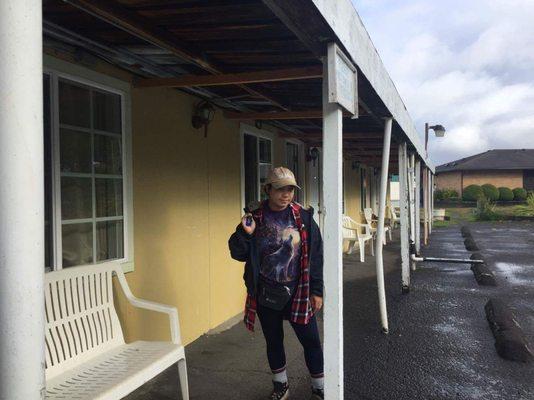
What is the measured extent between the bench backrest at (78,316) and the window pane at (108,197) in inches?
20.1

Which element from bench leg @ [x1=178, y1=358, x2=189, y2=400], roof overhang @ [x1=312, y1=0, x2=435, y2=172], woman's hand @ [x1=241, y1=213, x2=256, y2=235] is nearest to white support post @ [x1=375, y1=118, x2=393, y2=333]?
roof overhang @ [x1=312, y1=0, x2=435, y2=172]

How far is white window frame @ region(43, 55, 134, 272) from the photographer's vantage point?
10.3ft

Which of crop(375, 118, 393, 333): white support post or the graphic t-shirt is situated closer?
the graphic t-shirt

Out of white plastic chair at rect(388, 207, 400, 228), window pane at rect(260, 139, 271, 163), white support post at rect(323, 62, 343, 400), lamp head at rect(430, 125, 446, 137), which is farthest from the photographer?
lamp head at rect(430, 125, 446, 137)

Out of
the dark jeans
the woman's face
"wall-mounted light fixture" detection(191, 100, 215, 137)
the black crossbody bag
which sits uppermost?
"wall-mounted light fixture" detection(191, 100, 215, 137)

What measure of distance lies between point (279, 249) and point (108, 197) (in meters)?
1.47

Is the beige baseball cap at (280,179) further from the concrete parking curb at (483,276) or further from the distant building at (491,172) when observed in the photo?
the distant building at (491,172)

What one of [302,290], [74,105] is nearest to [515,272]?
[302,290]

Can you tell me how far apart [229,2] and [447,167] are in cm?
4161

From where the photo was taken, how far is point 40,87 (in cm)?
119

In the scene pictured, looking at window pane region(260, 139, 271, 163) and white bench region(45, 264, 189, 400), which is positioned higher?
window pane region(260, 139, 271, 163)

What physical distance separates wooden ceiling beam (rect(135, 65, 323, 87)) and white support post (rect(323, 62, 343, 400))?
0.69 meters

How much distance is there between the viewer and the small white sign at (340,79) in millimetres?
2666

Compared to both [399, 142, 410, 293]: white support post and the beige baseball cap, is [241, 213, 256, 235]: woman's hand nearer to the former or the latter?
the beige baseball cap
